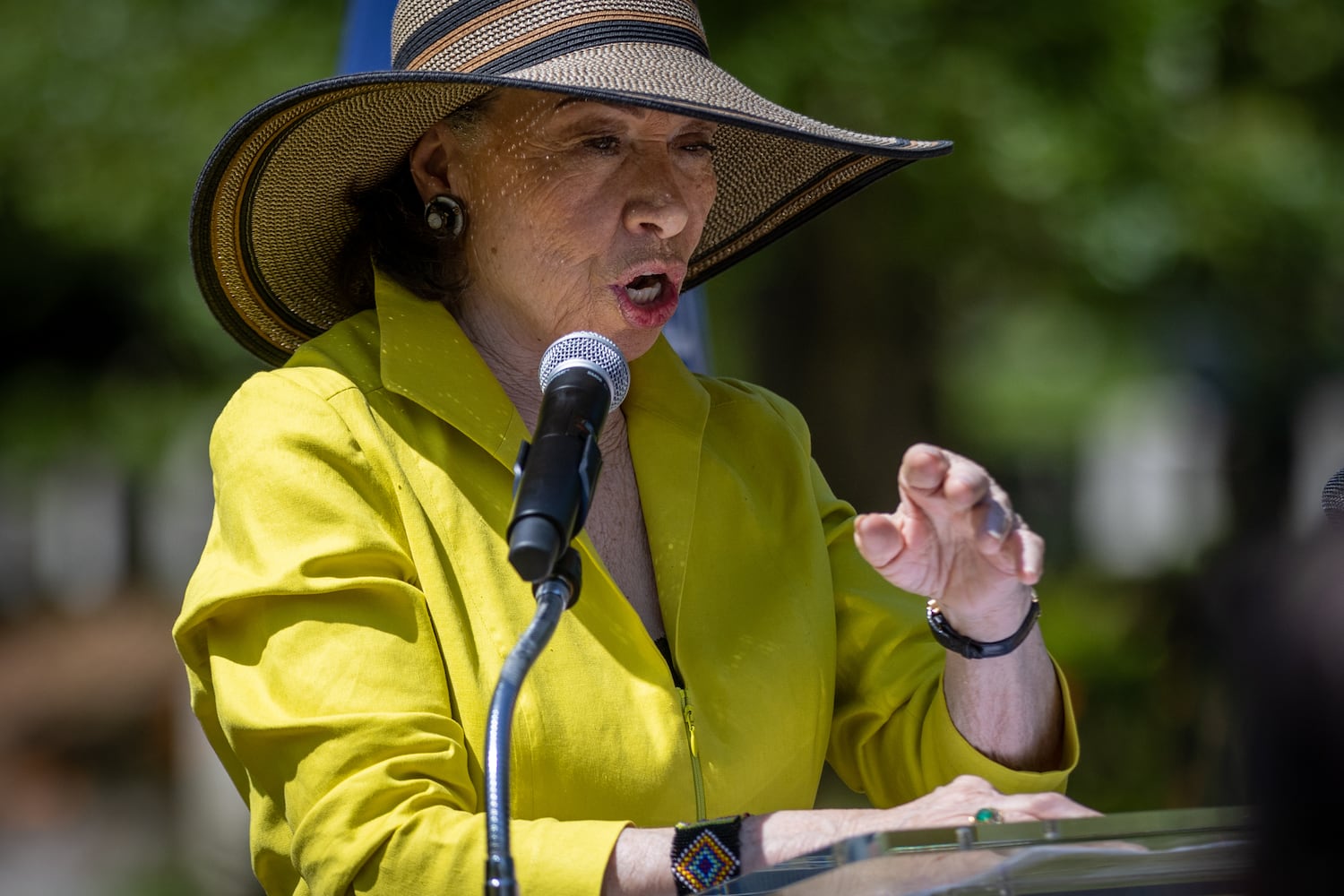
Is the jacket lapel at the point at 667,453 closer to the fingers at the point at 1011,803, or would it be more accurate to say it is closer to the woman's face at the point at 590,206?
the woman's face at the point at 590,206

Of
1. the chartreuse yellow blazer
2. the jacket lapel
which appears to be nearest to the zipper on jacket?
the chartreuse yellow blazer

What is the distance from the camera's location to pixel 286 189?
9.16 ft

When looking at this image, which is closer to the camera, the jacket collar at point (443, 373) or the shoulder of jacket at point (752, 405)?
→ the jacket collar at point (443, 373)

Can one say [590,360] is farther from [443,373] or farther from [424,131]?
[424,131]

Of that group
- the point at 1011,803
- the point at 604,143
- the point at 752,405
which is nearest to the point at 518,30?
the point at 604,143

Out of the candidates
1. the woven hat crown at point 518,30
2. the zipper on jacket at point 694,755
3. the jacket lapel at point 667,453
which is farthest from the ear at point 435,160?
the zipper on jacket at point 694,755

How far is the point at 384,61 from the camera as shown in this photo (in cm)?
411

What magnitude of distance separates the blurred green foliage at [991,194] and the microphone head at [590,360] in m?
4.26

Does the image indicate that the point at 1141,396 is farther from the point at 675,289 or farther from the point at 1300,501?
the point at 675,289

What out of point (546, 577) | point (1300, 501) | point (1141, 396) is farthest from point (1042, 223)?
point (1141, 396)

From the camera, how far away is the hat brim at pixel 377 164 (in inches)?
99.0

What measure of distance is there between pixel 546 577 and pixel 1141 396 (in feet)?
70.3

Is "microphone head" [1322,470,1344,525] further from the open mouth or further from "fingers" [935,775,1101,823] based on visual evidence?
the open mouth

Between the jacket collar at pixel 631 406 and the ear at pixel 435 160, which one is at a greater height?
the ear at pixel 435 160
